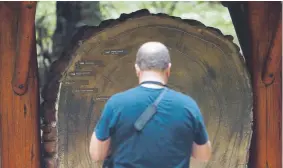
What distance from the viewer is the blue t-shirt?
247 cm

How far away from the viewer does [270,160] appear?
11.6 ft

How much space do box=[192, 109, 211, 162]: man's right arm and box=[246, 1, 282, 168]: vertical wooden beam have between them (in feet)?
3.20

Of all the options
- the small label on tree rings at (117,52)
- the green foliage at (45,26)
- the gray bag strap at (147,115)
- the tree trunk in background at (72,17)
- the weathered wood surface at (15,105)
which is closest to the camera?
the gray bag strap at (147,115)

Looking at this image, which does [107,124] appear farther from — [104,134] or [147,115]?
[147,115]

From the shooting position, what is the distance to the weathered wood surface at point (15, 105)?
324cm

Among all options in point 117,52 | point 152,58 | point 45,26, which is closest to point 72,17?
point 45,26

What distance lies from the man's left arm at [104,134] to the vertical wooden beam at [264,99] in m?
1.23

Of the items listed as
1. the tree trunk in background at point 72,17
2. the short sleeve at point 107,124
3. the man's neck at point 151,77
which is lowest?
the short sleeve at point 107,124

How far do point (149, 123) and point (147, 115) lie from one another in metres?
0.04

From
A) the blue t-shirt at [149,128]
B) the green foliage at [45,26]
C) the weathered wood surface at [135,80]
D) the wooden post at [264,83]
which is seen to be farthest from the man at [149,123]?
the green foliage at [45,26]

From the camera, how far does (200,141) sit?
8.46ft

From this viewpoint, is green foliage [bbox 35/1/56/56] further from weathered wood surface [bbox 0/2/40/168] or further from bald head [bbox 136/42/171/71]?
bald head [bbox 136/42/171/71]

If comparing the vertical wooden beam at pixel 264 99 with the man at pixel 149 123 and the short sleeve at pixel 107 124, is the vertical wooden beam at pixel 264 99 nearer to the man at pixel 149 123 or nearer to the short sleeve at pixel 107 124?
the man at pixel 149 123

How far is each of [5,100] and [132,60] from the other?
2.29ft
